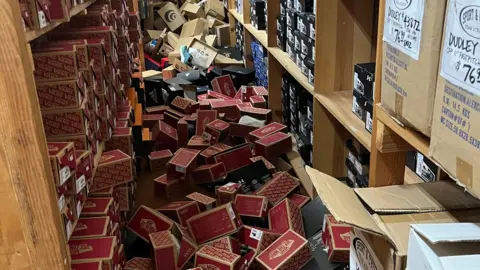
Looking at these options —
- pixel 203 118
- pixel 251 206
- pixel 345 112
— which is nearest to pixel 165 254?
pixel 251 206

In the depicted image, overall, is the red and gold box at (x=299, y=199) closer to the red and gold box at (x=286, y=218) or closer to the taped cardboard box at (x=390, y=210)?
the red and gold box at (x=286, y=218)

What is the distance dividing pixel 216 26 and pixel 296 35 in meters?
3.23

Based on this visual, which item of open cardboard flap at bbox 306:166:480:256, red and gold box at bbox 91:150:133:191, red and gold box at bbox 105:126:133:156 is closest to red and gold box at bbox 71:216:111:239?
red and gold box at bbox 91:150:133:191

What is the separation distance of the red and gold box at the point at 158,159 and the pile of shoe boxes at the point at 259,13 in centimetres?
124

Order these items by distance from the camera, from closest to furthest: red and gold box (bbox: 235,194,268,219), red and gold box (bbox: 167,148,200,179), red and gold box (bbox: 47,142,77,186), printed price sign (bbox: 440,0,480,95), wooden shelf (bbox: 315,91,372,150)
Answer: printed price sign (bbox: 440,0,480,95), red and gold box (bbox: 47,142,77,186), wooden shelf (bbox: 315,91,372,150), red and gold box (bbox: 235,194,268,219), red and gold box (bbox: 167,148,200,179)

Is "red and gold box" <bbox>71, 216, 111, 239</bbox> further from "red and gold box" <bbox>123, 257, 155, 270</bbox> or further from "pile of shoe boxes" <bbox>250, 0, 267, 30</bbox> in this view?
"pile of shoe boxes" <bbox>250, 0, 267, 30</bbox>

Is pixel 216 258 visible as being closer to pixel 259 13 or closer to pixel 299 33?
pixel 299 33

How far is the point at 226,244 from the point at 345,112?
0.72 metres

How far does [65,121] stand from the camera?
167 cm

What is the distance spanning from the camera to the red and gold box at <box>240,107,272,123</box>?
3.28 m

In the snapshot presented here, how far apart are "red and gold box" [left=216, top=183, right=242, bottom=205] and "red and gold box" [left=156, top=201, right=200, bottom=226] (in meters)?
0.15

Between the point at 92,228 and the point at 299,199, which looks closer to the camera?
the point at 92,228

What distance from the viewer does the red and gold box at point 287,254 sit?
1839mm

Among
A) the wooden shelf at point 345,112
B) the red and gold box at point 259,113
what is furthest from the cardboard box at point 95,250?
the red and gold box at point 259,113
